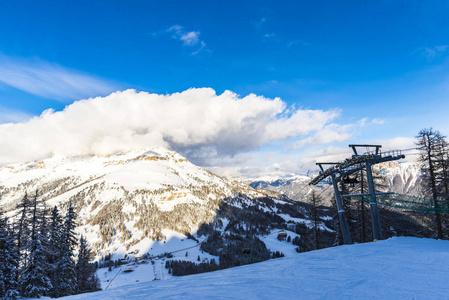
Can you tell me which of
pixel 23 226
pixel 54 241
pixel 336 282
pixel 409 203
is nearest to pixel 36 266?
pixel 54 241

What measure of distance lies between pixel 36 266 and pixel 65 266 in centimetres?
470

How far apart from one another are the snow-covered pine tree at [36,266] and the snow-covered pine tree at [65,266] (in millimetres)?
3348

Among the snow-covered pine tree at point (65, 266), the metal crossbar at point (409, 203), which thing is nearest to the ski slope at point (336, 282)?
the metal crossbar at point (409, 203)

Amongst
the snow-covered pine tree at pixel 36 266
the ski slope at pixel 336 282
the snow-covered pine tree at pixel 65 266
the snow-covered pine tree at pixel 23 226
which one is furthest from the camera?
the snow-covered pine tree at pixel 65 266

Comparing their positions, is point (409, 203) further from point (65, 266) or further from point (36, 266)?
point (65, 266)

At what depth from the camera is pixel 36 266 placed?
26312mm

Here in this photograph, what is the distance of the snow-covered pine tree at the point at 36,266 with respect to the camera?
84.1ft

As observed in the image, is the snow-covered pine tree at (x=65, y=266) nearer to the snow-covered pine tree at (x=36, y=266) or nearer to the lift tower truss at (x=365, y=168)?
the snow-covered pine tree at (x=36, y=266)

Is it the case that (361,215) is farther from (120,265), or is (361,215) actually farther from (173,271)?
(120,265)

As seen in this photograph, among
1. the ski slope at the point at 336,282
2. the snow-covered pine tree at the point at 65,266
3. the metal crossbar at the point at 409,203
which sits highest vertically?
the metal crossbar at the point at 409,203

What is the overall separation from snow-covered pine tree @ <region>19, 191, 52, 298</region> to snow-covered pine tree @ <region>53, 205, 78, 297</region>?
11.0 feet

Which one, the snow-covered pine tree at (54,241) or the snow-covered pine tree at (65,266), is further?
the snow-covered pine tree at (54,241)

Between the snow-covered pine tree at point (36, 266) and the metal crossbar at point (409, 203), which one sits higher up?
the metal crossbar at point (409, 203)

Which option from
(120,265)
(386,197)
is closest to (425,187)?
(386,197)
